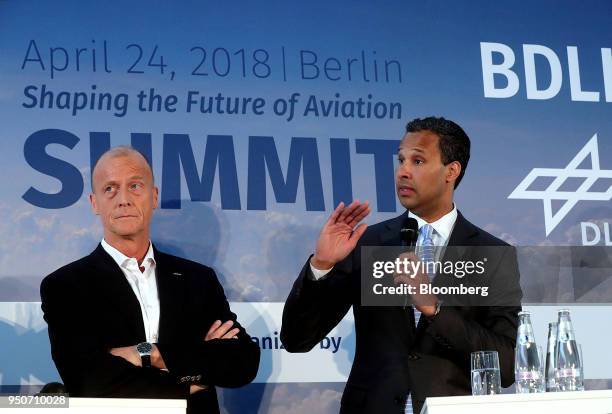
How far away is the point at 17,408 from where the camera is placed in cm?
345

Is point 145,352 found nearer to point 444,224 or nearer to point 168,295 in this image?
point 168,295

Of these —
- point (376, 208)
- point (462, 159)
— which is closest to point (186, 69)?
point (376, 208)

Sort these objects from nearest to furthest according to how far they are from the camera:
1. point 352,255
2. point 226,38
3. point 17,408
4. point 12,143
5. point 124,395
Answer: point 17,408, point 124,395, point 352,255, point 12,143, point 226,38

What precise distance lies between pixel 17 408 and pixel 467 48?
3.78 metres

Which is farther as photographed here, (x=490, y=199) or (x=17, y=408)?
(x=490, y=199)

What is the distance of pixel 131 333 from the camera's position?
481 centimetres

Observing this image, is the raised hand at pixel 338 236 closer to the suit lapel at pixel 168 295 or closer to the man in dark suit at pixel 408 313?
the man in dark suit at pixel 408 313

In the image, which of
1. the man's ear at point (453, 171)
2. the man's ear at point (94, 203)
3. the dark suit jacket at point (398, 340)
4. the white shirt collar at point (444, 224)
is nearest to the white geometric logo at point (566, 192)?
the man's ear at point (453, 171)

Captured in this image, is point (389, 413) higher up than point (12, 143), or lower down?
lower down

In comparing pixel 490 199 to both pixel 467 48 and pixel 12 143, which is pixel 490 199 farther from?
pixel 12 143

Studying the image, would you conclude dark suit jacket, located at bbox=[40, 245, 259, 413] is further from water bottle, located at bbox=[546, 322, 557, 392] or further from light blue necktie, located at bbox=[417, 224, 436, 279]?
water bottle, located at bbox=[546, 322, 557, 392]

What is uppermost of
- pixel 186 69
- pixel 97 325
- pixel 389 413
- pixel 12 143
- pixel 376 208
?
pixel 186 69

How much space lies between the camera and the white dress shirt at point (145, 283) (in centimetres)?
493

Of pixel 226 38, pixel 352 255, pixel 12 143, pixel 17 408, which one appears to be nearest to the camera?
pixel 17 408
